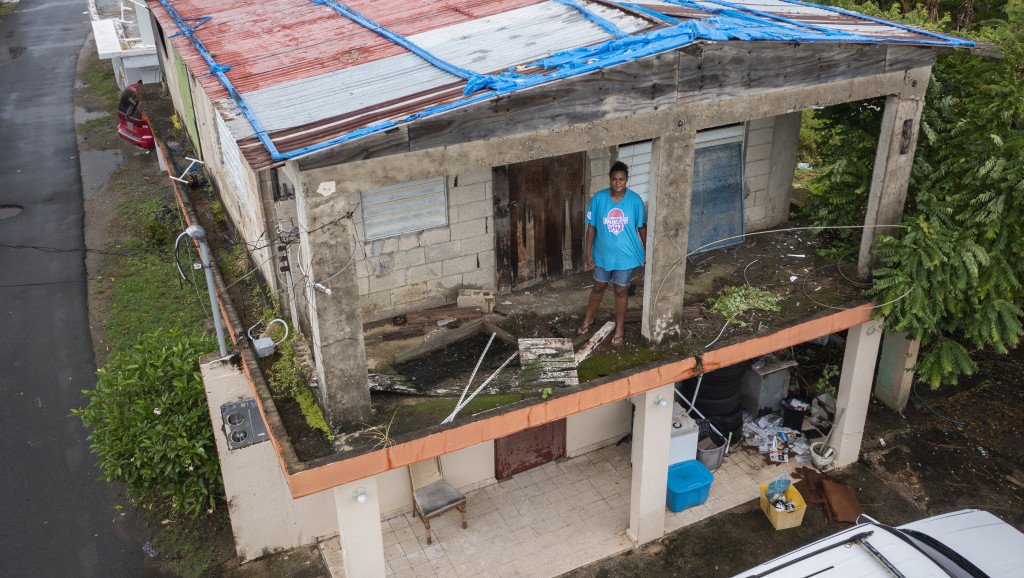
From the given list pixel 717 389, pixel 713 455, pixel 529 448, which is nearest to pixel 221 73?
pixel 529 448

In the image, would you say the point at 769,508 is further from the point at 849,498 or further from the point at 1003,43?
the point at 1003,43

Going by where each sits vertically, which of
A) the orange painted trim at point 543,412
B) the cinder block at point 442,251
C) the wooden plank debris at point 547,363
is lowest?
the orange painted trim at point 543,412

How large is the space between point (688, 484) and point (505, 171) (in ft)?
16.3

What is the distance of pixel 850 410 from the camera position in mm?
11070

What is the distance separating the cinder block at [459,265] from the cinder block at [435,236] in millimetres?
311

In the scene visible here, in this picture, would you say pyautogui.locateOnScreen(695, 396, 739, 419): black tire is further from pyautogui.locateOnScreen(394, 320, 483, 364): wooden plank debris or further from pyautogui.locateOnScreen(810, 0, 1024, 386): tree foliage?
pyautogui.locateOnScreen(394, 320, 483, 364): wooden plank debris

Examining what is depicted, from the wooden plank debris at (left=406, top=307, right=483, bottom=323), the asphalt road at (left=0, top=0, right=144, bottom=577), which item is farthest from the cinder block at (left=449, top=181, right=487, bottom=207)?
the asphalt road at (left=0, top=0, right=144, bottom=577)

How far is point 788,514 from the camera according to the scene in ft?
34.1

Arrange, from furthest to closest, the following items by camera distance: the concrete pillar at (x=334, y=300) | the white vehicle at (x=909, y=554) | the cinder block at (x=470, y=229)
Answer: the cinder block at (x=470, y=229), the white vehicle at (x=909, y=554), the concrete pillar at (x=334, y=300)

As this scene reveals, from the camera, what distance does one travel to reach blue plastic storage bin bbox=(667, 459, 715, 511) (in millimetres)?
10647

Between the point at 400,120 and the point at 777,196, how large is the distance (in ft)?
24.7

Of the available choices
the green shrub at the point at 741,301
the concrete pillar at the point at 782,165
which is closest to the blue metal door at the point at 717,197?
the concrete pillar at the point at 782,165

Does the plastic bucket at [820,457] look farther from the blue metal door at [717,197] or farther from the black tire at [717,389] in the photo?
the blue metal door at [717,197]

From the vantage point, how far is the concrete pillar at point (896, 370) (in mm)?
12250
